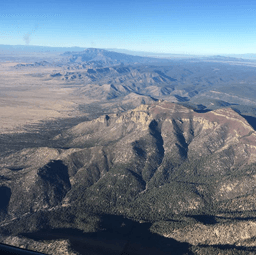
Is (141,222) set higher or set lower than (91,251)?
lower

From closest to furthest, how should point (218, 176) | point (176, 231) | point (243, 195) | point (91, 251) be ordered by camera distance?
1. point (91, 251)
2. point (176, 231)
3. point (243, 195)
4. point (218, 176)

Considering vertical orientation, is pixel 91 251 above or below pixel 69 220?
above

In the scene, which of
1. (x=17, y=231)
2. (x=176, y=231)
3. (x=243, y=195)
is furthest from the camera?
(x=243, y=195)

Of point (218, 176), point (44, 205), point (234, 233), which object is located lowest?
point (44, 205)

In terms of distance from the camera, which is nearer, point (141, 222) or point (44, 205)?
point (141, 222)

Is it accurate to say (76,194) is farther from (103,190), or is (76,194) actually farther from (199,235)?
(199,235)

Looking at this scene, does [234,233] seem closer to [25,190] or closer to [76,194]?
[76,194]

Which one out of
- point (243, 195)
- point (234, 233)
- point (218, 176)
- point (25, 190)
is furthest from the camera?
point (218, 176)

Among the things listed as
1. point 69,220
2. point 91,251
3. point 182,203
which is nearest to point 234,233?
point 182,203

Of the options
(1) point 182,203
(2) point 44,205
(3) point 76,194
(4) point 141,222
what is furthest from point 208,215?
(2) point 44,205
